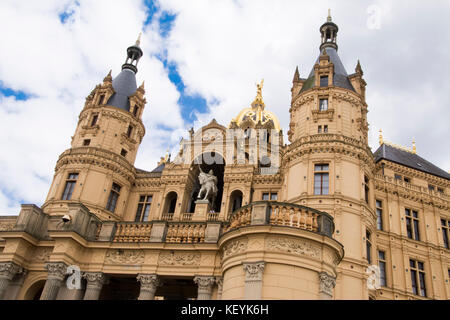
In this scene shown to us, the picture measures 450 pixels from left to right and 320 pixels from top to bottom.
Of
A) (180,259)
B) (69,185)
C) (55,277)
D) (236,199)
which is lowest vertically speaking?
(55,277)

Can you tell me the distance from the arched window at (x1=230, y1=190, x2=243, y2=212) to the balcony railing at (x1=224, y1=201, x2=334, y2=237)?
20.2 metres

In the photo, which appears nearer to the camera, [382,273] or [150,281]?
[150,281]

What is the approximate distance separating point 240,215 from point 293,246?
8.45 ft

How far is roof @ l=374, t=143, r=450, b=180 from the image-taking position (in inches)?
1705

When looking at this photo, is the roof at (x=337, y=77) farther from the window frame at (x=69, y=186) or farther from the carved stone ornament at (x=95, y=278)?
the carved stone ornament at (x=95, y=278)

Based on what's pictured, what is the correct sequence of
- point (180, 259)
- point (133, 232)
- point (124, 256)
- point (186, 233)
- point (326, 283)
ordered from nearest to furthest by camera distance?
point (326, 283) → point (180, 259) → point (186, 233) → point (124, 256) → point (133, 232)

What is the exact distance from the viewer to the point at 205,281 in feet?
54.9

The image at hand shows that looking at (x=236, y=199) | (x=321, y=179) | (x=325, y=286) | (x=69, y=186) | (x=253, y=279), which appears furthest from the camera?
(x=236, y=199)

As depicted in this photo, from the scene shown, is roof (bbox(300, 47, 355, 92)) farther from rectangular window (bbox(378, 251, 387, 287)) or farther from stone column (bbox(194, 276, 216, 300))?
stone column (bbox(194, 276, 216, 300))

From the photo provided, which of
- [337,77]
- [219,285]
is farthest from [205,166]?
[219,285]

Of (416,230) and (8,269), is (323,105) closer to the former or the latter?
(416,230)

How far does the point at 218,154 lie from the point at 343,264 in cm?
1642

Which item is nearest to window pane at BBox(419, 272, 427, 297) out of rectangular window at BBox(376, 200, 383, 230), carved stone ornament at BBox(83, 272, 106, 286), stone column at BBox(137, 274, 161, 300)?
rectangular window at BBox(376, 200, 383, 230)
